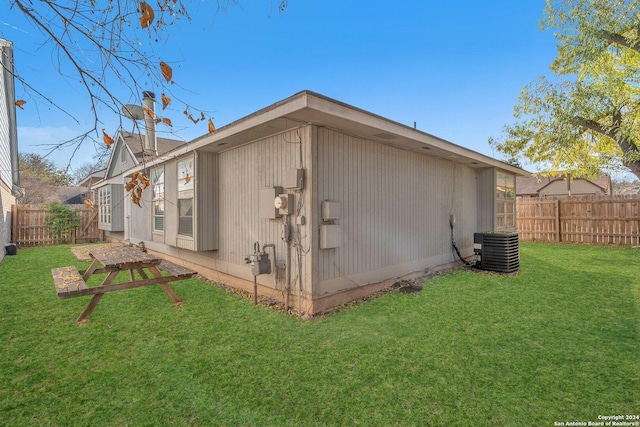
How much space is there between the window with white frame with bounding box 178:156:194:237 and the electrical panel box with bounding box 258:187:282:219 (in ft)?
A: 6.67

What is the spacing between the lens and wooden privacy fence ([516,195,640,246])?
32.6ft

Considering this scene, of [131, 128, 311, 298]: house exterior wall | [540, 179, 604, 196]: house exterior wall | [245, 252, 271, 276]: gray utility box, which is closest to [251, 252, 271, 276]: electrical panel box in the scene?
[245, 252, 271, 276]: gray utility box

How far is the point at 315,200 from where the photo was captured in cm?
387

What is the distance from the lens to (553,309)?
405 cm

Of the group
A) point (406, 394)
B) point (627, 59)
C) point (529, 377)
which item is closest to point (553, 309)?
point (529, 377)

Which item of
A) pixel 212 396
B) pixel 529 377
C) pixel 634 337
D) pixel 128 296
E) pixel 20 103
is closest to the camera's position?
pixel 20 103

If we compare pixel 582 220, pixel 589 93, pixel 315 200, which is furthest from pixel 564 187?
pixel 315 200

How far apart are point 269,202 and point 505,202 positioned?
25.1ft

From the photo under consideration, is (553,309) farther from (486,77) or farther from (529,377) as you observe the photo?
(486,77)

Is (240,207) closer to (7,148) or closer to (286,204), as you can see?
(286,204)

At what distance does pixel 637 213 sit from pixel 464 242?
7369 millimetres

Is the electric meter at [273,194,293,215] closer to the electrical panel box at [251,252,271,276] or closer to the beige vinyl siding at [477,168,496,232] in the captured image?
the electrical panel box at [251,252,271,276]

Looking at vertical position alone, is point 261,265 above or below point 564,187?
below

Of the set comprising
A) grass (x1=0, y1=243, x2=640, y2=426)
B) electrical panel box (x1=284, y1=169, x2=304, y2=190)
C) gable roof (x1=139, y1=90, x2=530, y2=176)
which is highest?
gable roof (x1=139, y1=90, x2=530, y2=176)
